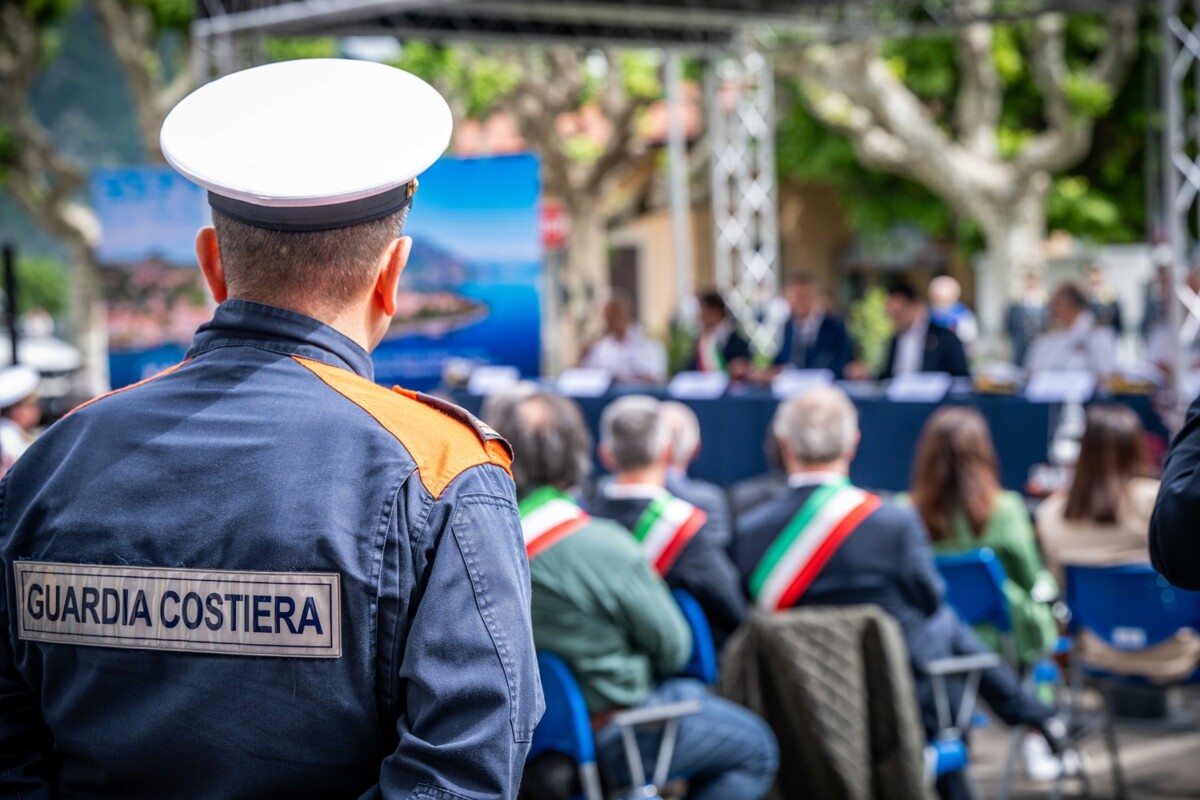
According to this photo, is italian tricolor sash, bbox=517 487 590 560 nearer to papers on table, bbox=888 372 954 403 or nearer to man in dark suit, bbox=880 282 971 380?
papers on table, bbox=888 372 954 403

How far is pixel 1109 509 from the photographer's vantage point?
15.7 ft

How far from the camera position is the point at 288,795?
146 cm

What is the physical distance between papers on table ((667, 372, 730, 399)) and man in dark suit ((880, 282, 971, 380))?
4.20ft

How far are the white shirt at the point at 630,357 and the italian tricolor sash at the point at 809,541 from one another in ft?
25.9

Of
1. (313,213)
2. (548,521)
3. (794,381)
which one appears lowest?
(794,381)

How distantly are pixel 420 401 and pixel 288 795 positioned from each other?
463 mm

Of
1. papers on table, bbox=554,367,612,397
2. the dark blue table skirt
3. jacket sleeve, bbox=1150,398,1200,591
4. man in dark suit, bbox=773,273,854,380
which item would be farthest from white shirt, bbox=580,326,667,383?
jacket sleeve, bbox=1150,398,1200,591

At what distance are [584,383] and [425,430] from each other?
10049 millimetres

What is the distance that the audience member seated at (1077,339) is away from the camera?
9.16m

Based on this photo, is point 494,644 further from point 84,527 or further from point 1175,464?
point 1175,464

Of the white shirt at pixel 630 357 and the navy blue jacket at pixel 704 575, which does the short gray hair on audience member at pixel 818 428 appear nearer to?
the navy blue jacket at pixel 704 575

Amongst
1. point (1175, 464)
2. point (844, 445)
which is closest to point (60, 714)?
point (1175, 464)

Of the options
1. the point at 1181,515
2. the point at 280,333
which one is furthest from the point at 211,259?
the point at 1181,515

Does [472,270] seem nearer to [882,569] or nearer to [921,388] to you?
[921,388]
